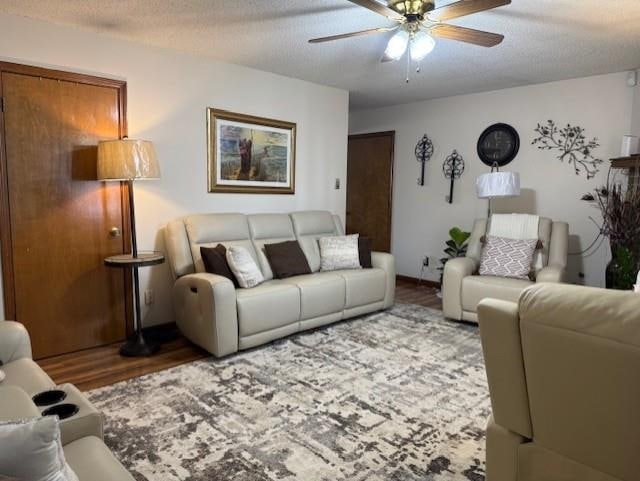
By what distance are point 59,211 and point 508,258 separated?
366cm

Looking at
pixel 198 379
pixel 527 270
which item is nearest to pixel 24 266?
pixel 198 379

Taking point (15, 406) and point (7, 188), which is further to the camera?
point (7, 188)

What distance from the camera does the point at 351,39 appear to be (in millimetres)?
3219

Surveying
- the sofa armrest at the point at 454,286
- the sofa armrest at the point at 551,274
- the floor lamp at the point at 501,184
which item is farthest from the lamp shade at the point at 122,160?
the sofa armrest at the point at 551,274

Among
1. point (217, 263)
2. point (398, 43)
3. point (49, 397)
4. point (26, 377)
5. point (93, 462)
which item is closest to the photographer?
point (93, 462)

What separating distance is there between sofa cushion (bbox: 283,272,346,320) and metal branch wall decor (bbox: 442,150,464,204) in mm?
2258

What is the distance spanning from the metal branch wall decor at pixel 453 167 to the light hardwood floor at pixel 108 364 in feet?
11.7

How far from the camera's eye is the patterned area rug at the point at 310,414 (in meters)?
1.85

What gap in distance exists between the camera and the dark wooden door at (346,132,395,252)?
5.95 m

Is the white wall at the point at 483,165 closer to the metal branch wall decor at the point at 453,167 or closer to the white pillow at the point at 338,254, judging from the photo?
the metal branch wall decor at the point at 453,167

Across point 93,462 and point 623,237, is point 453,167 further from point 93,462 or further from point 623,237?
point 93,462

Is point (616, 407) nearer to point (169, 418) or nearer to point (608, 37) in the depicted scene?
point (169, 418)

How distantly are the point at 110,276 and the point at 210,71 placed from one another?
A: 1.95 metres

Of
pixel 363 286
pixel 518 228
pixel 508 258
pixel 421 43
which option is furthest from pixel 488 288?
pixel 421 43
